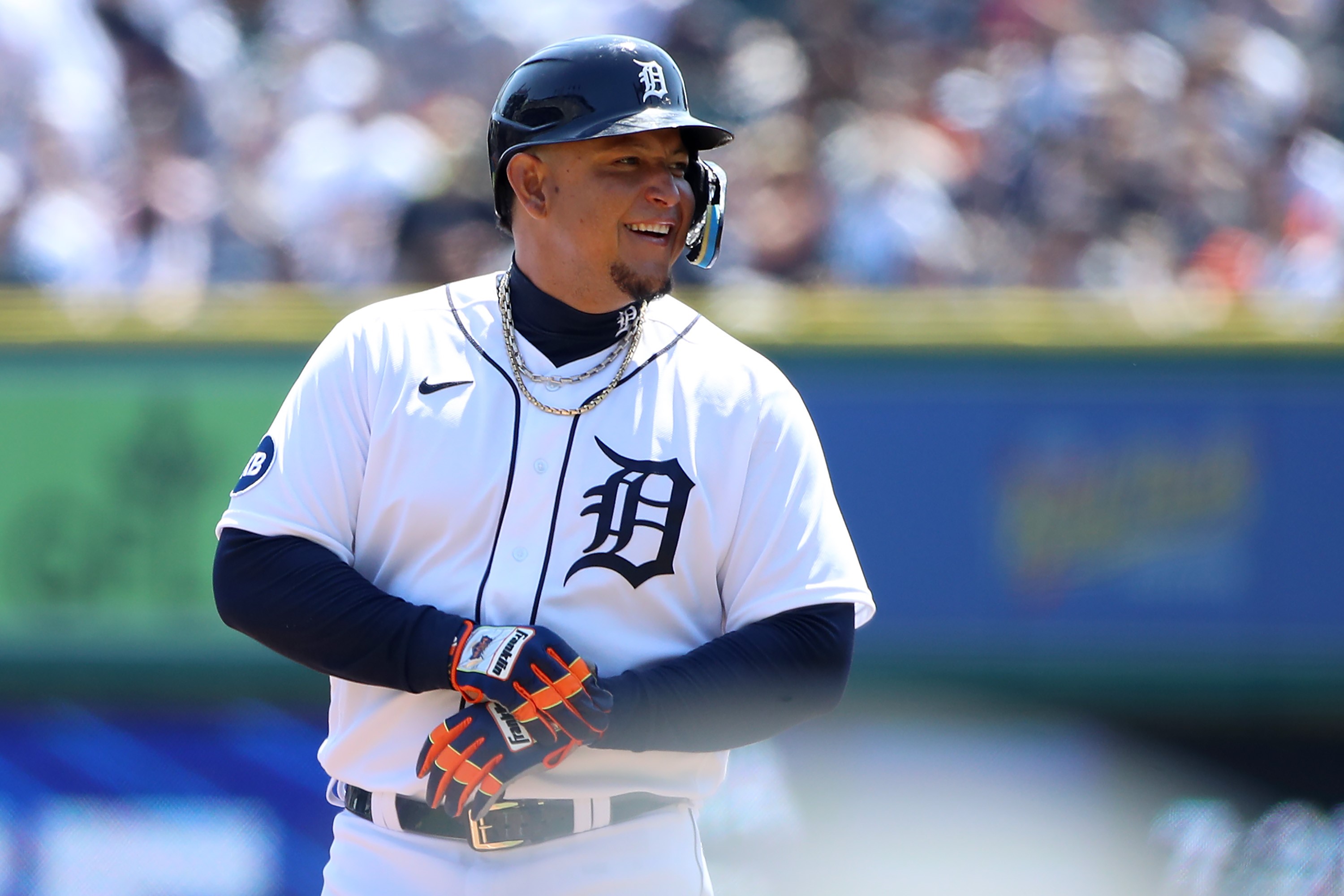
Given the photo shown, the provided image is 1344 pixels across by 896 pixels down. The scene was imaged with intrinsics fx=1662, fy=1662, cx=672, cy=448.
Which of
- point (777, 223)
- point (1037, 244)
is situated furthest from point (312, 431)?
point (1037, 244)

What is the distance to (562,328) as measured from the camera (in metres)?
2.35

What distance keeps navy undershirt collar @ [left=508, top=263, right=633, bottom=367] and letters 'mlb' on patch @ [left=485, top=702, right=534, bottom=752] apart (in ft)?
1.72

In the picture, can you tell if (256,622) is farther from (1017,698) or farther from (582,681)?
(1017,698)

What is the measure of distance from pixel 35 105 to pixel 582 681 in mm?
5923

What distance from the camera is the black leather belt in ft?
7.02

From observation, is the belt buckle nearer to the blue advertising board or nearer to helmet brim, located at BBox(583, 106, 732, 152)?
helmet brim, located at BBox(583, 106, 732, 152)

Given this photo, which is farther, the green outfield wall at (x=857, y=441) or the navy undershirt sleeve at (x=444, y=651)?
the green outfield wall at (x=857, y=441)

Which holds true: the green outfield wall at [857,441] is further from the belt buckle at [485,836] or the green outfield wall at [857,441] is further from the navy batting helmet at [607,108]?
the belt buckle at [485,836]

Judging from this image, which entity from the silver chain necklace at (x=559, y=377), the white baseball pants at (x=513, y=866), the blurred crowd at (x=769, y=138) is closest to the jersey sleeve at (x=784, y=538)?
the silver chain necklace at (x=559, y=377)

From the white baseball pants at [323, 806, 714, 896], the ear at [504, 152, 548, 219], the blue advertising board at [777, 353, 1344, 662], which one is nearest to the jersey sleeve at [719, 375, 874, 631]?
the white baseball pants at [323, 806, 714, 896]

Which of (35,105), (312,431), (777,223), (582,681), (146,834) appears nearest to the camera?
(582,681)

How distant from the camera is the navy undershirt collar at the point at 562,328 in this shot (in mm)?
2344

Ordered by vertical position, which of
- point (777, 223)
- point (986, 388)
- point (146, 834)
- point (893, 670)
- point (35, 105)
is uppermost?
point (35, 105)

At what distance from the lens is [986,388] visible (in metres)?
5.36
